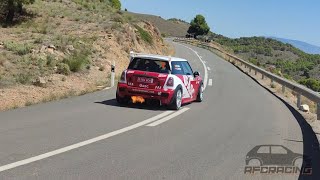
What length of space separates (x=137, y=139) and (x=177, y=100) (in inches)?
202

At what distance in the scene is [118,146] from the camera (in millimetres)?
8320

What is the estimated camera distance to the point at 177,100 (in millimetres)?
14086

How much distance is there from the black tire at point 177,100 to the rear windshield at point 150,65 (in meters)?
0.69

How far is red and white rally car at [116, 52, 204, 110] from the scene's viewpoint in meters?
13.9

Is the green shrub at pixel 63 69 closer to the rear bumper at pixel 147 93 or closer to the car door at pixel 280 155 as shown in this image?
the rear bumper at pixel 147 93

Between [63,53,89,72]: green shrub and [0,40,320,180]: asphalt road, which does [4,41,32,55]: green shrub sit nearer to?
[63,53,89,72]: green shrub

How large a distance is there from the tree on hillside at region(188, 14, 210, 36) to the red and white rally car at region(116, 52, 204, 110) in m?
131

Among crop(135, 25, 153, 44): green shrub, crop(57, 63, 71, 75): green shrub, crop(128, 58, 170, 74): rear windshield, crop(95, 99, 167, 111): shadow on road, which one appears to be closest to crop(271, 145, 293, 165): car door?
crop(95, 99, 167, 111): shadow on road

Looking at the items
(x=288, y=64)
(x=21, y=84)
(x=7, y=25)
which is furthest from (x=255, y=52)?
(x=21, y=84)

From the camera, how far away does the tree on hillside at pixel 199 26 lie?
144 metres

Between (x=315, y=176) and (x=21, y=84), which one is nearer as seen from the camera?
(x=315, y=176)

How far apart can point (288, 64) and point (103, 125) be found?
144m

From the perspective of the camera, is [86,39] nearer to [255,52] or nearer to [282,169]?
[282,169]

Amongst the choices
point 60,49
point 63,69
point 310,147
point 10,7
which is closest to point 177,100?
point 310,147
